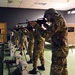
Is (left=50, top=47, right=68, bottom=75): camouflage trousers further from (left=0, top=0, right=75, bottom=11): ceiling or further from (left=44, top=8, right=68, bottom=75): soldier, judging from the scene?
(left=0, top=0, right=75, bottom=11): ceiling

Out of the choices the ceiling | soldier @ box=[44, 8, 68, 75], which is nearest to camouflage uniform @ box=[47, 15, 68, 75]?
soldier @ box=[44, 8, 68, 75]

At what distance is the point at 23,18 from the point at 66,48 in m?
9.96

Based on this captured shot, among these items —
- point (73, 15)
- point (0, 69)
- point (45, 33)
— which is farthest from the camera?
point (73, 15)

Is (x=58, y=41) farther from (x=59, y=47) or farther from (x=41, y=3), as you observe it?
(x=41, y=3)

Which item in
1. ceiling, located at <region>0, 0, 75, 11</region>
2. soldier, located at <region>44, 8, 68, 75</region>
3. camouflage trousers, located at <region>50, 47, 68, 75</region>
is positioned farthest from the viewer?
ceiling, located at <region>0, 0, 75, 11</region>

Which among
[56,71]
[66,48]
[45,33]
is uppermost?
[45,33]

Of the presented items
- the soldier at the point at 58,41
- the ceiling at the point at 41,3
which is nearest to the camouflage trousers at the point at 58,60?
the soldier at the point at 58,41

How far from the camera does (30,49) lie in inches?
214

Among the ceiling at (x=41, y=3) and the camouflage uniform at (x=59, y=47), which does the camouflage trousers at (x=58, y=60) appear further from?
the ceiling at (x=41, y=3)

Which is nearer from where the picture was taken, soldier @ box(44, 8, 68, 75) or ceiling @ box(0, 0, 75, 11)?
soldier @ box(44, 8, 68, 75)

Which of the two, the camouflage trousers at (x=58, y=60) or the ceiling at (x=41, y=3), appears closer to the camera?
the camouflage trousers at (x=58, y=60)

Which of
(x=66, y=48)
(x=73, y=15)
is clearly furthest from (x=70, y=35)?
(x=66, y=48)

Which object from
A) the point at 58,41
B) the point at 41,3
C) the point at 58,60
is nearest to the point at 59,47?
the point at 58,41

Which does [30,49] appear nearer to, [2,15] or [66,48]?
[66,48]
